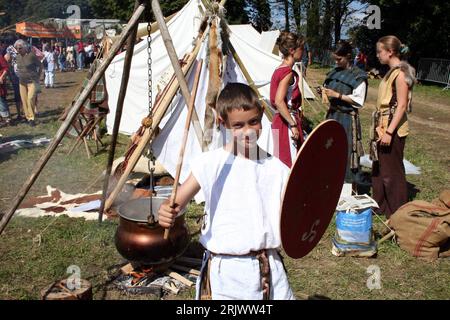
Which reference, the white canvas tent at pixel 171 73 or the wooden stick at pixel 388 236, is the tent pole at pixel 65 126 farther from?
the wooden stick at pixel 388 236

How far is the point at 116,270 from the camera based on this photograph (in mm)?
3840

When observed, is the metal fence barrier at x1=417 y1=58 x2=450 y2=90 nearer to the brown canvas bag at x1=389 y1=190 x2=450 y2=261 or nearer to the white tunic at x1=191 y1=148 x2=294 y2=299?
the brown canvas bag at x1=389 y1=190 x2=450 y2=261

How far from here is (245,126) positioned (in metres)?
1.98

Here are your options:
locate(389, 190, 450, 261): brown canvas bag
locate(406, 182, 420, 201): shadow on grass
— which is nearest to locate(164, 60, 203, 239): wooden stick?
locate(389, 190, 450, 261): brown canvas bag

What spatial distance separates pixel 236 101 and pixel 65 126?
172cm

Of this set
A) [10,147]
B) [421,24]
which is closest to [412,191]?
[10,147]

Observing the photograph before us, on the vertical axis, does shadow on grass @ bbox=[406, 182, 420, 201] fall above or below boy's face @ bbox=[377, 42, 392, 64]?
below


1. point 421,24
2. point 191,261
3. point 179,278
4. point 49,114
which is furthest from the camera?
point 421,24

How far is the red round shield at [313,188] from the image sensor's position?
1.99m

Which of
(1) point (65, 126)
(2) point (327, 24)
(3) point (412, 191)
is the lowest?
(3) point (412, 191)

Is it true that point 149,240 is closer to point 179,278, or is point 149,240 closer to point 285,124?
point 179,278

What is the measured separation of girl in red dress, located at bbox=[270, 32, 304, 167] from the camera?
4.46m

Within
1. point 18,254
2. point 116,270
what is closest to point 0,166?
point 18,254

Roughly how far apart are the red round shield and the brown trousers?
2.66 metres
